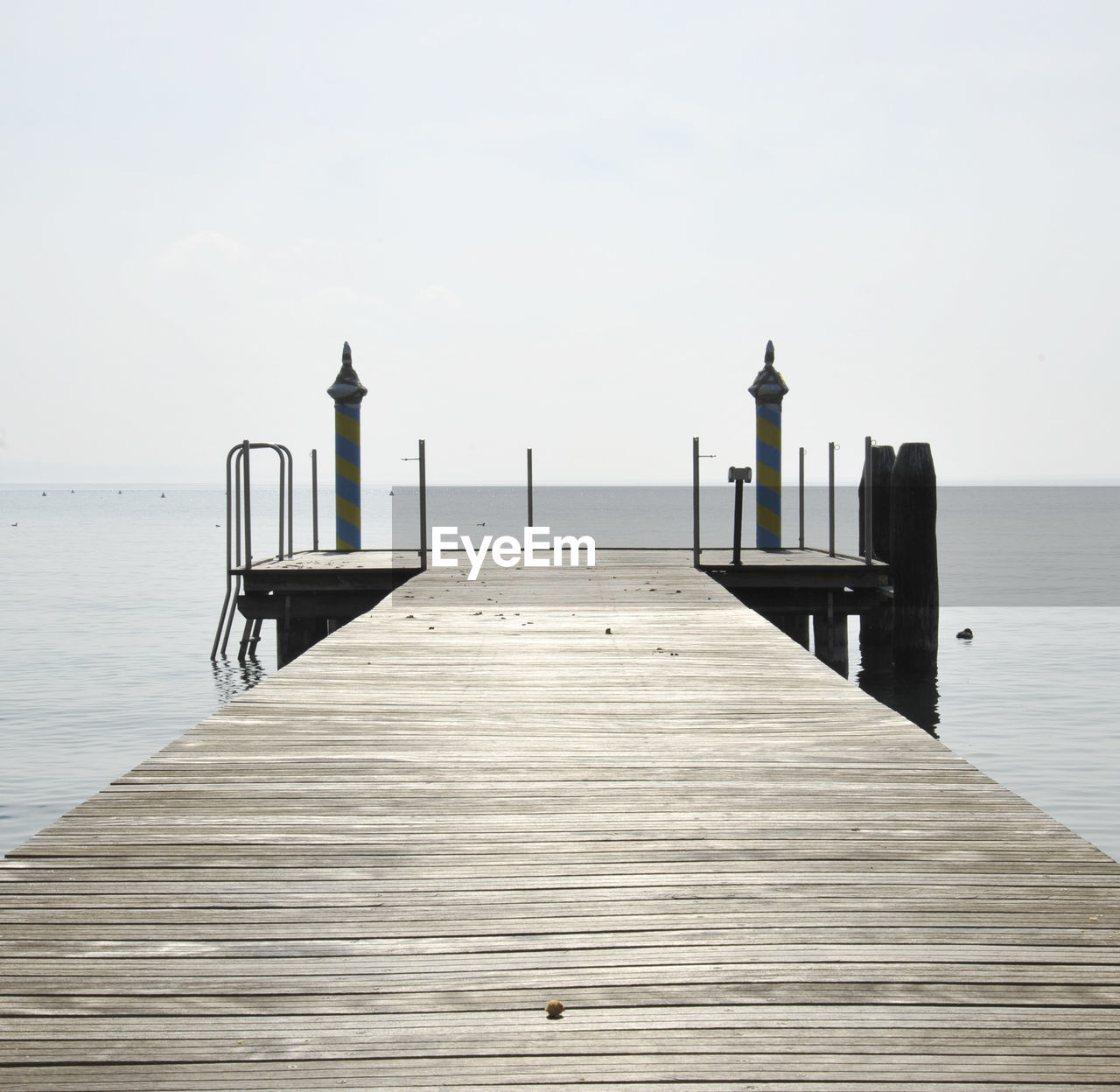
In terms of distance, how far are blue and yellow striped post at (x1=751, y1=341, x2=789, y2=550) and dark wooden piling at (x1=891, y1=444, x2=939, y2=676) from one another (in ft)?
8.49

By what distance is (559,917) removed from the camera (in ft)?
10.2

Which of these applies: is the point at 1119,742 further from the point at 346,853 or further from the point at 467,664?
the point at 346,853

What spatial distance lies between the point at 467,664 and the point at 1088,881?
437 centimetres

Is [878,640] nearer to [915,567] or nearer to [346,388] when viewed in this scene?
[915,567]

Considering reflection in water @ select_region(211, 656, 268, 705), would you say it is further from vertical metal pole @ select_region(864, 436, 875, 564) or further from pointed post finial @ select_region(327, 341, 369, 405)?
vertical metal pole @ select_region(864, 436, 875, 564)

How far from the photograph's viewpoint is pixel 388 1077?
2.38 metres

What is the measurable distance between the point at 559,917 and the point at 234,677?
14.0 meters

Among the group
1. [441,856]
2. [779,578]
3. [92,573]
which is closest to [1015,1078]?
[441,856]

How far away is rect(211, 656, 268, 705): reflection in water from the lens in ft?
50.1

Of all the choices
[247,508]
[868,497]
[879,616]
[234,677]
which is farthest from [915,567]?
[234,677]

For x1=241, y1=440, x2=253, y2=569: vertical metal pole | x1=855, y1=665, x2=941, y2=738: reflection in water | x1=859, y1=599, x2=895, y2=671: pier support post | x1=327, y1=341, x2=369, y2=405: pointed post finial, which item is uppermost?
x1=327, y1=341, x2=369, y2=405: pointed post finial

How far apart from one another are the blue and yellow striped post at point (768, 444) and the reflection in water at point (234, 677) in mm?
6857

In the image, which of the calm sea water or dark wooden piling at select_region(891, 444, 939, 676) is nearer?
the calm sea water

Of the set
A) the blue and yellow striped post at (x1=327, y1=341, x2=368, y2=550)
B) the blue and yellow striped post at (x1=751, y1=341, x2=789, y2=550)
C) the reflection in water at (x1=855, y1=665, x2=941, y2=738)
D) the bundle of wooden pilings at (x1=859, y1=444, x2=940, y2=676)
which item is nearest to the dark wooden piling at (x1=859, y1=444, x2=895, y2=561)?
the blue and yellow striped post at (x1=751, y1=341, x2=789, y2=550)
